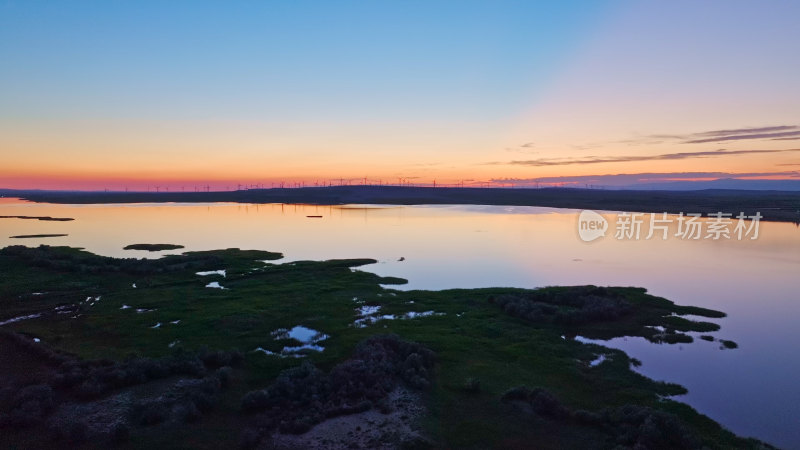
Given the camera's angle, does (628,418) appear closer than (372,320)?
Yes

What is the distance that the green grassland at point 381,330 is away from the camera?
1237cm

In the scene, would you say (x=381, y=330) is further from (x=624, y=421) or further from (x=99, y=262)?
(x=99, y=262)

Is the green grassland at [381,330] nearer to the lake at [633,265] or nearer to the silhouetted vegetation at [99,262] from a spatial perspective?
the silhouetted vegetation at [99,262]

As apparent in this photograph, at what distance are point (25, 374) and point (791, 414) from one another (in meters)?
24.2

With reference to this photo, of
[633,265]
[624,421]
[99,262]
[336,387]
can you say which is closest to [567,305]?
[624,421]

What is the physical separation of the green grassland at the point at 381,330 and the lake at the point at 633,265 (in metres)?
1.40

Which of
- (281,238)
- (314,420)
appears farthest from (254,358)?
(281,238)

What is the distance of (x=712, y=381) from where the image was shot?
15.8 m

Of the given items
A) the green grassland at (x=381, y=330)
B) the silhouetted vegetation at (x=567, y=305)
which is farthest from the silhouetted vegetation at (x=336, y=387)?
the silhouetted vegetation at (x=567, y=305)

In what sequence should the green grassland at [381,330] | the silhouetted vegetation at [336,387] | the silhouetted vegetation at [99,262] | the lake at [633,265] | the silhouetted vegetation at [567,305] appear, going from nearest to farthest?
the green grassland at [381,330], the silhouetted vegetation at [336,387], the lake at [633,265], the silhouetted vegetation at [567,305], the silhouetted vegetation at [99,262]

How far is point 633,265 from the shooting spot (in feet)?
125

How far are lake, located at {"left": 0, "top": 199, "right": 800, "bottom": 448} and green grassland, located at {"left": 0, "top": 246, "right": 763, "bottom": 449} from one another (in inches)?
55.2

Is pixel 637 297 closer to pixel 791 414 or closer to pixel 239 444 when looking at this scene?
pixel 791 414

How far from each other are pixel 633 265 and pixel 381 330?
27.0 m
